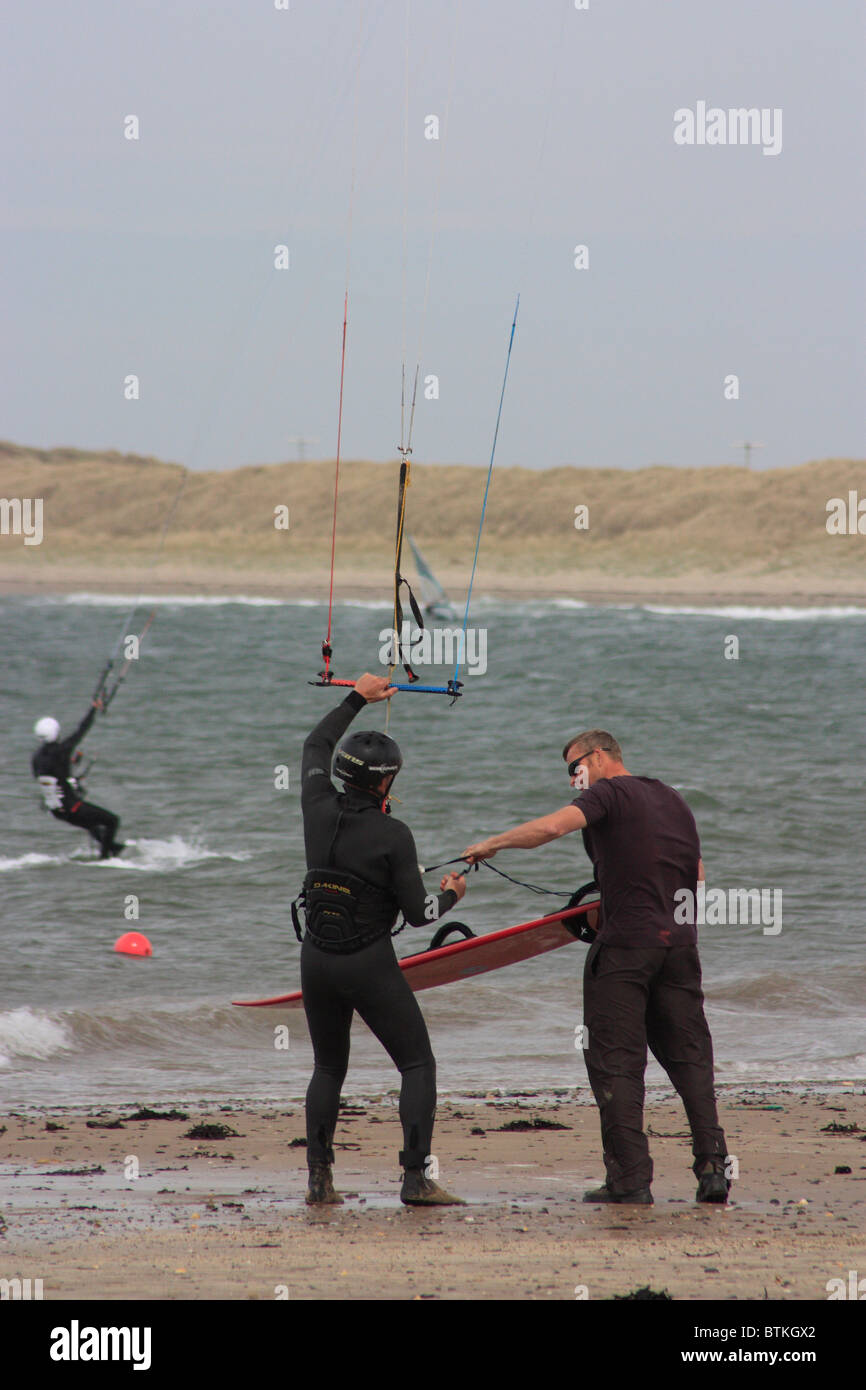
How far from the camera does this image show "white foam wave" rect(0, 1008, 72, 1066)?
9609 millimetres

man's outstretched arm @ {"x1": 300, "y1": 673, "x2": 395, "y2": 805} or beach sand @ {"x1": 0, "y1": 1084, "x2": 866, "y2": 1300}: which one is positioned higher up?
man's outstretched arm @ {"x1": 300, "y1": 673, "x2": 395, "y2": 805}

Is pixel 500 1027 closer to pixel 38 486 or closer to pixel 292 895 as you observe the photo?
pixel 292 895

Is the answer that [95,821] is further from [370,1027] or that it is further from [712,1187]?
[712,1187]

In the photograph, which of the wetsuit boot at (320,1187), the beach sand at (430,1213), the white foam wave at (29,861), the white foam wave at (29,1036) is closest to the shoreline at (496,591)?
the white foam wave at (29,861)

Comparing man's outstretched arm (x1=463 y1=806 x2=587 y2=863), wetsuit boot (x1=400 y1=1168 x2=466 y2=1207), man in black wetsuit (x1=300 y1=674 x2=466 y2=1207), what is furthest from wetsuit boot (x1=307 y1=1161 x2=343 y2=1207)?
man's outstretched arm (x1=463 y1=806 x2=587 y2=863)

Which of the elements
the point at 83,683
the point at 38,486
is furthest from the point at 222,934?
the point at 38,486

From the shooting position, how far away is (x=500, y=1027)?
35.1 feet

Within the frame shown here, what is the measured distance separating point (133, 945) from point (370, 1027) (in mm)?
7619

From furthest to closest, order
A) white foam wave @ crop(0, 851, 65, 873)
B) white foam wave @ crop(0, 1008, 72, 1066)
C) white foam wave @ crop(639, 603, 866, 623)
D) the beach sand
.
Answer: white foam wave @ crop(639, 603, 866, 623) < white foam wave @ crop(0, 851, 65, 873) < white foam wave @ crop(0, 1008, 72, 1066) < the beach sand

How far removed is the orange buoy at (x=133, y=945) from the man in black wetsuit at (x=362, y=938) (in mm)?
7306

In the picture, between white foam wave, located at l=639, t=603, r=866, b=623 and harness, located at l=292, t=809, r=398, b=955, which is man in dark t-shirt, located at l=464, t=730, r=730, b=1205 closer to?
harness, located at l=292, t=809, r=398, b=955

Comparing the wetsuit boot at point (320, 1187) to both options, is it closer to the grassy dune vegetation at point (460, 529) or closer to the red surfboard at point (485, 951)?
the red surfboard at point (485, 951)

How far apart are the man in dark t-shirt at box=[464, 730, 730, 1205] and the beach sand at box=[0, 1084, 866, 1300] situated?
0.21 meters

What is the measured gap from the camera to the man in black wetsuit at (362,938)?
17.7 ft
